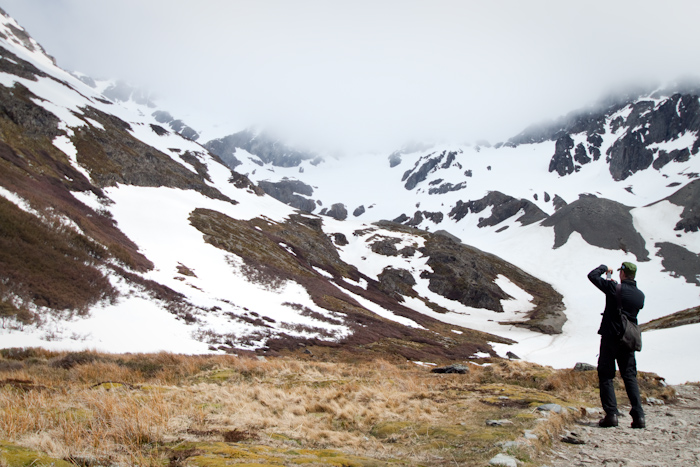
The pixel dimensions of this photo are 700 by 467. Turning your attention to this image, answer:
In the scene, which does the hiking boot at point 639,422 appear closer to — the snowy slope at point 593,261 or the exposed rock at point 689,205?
the snowy slope at point 593,261

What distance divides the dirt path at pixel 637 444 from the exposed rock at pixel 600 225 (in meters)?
136

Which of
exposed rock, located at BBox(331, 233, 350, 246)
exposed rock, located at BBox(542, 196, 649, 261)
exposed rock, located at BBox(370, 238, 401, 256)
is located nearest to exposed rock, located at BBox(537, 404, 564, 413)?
exposed rock, located at BBox(370, 238, 401, 256)

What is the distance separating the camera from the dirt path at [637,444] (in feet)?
16.5

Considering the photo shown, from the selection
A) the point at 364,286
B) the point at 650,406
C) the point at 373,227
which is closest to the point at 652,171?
the point at 373,227

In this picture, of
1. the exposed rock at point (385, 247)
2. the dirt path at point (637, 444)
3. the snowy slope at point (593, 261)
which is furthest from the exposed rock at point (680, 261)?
the dirt path at point (637, 444)

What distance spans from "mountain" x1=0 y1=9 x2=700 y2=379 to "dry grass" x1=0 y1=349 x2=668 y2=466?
844 centimetres

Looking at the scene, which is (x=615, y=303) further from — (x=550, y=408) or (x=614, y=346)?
(x=550, y=408)

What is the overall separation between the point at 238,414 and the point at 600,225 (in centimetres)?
15218

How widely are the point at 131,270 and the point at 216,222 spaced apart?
2951 cm

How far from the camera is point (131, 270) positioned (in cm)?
2947

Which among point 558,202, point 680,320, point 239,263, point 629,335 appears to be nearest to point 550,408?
point 629,335

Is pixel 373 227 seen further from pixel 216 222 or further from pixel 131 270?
pixel 131 270

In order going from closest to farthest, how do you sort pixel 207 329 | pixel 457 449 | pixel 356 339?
pixel 457 449, pixel 207 329, pixel 356 339

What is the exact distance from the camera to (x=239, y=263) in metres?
46.2
